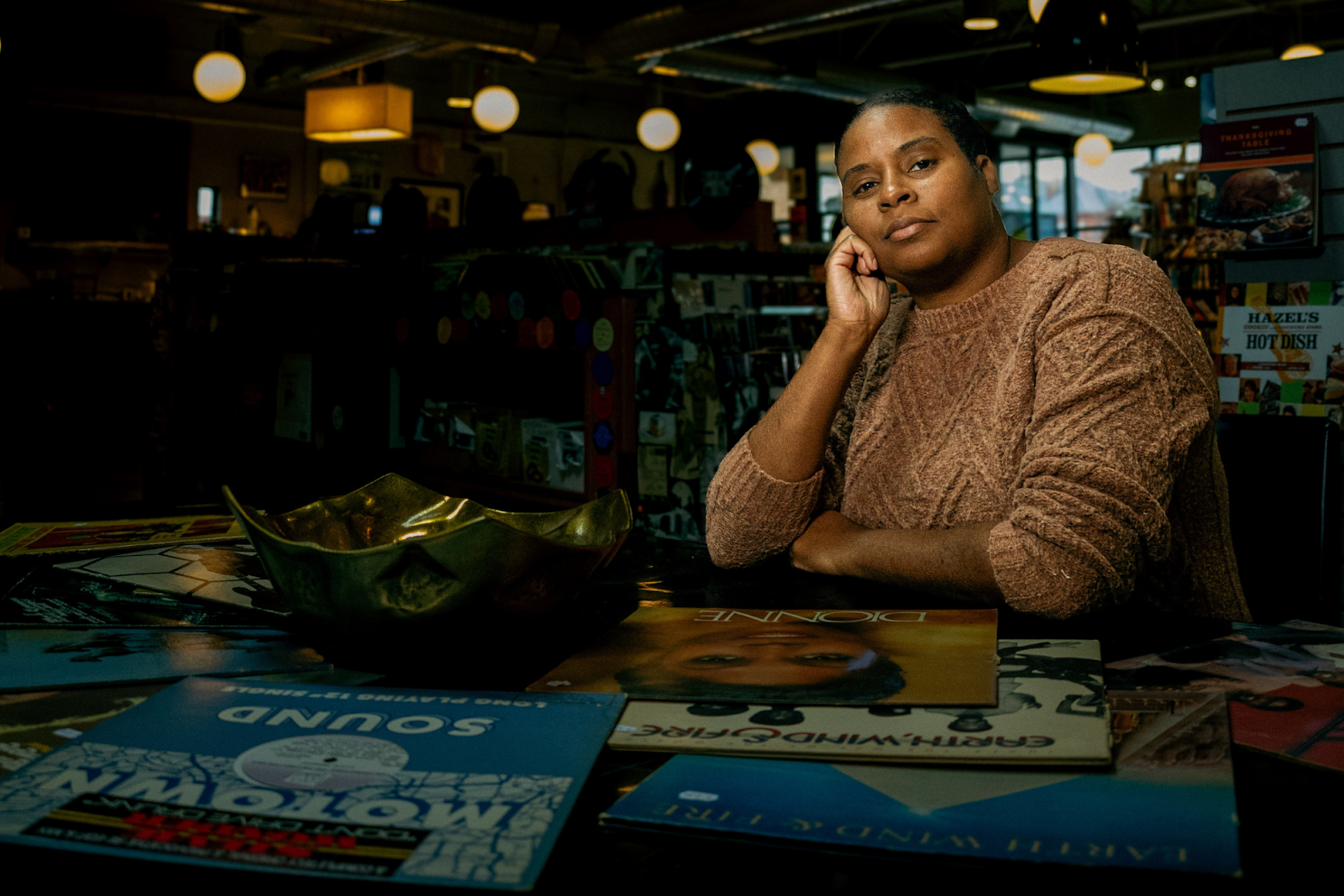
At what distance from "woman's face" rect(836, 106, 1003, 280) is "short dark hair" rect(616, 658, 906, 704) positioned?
81 cm

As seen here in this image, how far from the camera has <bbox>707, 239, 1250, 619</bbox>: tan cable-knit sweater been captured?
3.84ft

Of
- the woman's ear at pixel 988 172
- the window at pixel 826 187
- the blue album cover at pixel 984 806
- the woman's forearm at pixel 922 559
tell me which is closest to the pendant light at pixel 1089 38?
the woman's ear at pixel 988 172

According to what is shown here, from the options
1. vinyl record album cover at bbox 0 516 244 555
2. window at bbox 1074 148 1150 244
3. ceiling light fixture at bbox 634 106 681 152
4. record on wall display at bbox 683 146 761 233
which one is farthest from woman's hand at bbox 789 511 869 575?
window at bbox 1074 148 1150 244

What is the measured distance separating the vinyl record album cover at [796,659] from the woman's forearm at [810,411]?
0.42 metres

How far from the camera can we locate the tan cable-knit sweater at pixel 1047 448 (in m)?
1.17

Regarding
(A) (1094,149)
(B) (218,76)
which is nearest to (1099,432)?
(B) (218,76)

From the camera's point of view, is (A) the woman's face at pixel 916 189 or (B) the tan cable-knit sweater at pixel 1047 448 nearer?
(B) the tan cable-knit sweater at pixel 1047 448

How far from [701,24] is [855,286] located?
6.13m

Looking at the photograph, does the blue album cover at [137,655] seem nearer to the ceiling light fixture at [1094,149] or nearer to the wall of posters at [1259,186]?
the wall of posters at [1259,186]

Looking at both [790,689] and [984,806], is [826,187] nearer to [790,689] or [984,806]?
[790,689]

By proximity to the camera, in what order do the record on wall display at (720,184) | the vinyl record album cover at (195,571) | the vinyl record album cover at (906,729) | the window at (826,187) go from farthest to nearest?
the window at (826,187) < the record on wall display at (720,184) < the vinyl record album cover at (195,571) < the vinyl record album cover at (906,729)

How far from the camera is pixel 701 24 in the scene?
7.15 metres

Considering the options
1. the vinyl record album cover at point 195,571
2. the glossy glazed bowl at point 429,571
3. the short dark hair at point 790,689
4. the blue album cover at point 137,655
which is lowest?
the short dark hair at point 790,689

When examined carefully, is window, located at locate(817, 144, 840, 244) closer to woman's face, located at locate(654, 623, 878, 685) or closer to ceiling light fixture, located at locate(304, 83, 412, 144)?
ceiling light fixture, located at locate(304, 83, 412, 144)
